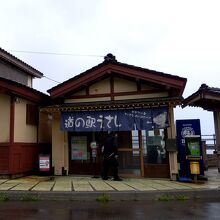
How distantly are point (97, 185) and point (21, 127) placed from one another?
4585mm

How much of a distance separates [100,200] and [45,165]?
496 cm

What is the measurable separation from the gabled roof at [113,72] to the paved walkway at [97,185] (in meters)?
4.06

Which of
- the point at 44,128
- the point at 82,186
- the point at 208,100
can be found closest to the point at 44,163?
the point at 44,128

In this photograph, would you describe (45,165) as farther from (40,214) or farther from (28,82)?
(28,82)

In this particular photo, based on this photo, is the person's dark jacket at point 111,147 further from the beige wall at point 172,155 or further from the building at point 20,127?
the building at point 20,127

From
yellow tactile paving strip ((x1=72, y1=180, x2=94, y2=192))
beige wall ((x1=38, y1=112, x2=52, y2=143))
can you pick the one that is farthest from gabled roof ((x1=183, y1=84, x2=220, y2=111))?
beige wall ((x1=38, y1=112, x2=52, y2=143))

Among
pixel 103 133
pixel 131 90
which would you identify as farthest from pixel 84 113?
pixel 131 90

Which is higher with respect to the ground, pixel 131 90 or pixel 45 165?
pixel 131 90

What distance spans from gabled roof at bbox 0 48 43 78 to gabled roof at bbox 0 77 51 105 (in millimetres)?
5134

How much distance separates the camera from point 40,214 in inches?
289

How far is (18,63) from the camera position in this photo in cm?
1970

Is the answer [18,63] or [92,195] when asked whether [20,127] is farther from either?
[18,63]

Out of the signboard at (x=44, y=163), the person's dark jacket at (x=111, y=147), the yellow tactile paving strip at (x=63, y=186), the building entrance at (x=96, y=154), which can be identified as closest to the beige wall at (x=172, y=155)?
the building entrance at (x=96, y=154)

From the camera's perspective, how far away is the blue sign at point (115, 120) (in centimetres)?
1290
